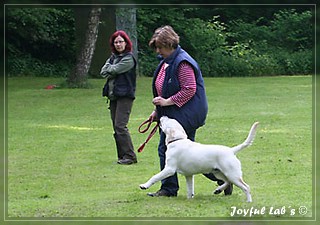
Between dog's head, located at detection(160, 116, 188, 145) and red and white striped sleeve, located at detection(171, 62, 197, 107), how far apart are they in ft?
0.45

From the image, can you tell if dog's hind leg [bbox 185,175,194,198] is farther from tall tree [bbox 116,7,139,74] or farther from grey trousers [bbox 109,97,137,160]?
grey trousers [bbox 109,97,137,160]

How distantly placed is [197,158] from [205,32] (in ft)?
3.72

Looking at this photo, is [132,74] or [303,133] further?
[303,133]

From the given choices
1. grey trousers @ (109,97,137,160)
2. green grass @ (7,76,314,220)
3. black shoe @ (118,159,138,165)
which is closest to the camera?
green grass @ (7,76,314,220)

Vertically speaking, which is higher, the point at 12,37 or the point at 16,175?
the point at 12,37

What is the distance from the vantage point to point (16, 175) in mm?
6586

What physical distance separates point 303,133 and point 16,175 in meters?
5.17

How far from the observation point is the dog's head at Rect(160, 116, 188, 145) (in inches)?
175

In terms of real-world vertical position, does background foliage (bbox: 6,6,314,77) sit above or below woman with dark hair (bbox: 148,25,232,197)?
above

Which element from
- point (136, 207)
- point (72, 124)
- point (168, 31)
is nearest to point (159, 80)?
point (168, 31)

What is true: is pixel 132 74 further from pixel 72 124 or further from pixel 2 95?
pixel 2 95

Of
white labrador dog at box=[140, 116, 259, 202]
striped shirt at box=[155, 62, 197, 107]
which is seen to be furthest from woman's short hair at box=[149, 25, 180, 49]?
white labrador dog at box=[140, 116, 259, 202]

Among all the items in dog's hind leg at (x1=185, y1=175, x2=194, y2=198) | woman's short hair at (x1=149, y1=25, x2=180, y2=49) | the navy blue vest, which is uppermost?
woman's short hair at (x1=149, y1=25, x2=180, y2=49)

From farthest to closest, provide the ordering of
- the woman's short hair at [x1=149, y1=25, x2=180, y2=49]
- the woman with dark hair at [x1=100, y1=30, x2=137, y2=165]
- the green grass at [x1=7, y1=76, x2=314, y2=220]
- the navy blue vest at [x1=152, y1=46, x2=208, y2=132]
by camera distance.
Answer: the woman with dark hair at [x1=100, y1=30, x2=137, y2=165], the navy blue vest at [x1=152, y1=46, x2=208, y2=132], the woman's short hair at [x1=149, y1=25, x2=180, y2=49], the green grass at [x1=7, y1=76, x2=314, y2=220]
